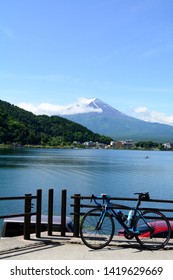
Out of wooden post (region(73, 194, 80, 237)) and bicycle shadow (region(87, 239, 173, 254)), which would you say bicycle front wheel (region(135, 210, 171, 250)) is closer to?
bicycle shadow (region(87, 239, 173, 254))

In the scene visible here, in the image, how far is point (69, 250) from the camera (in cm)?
642

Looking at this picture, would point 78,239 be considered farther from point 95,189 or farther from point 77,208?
point 95,189

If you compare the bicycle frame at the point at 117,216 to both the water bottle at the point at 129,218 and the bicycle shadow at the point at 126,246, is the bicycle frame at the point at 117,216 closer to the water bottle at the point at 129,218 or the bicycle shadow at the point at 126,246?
the water bottle at the point at 129,218

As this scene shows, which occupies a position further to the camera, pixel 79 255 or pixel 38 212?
pixel 38 212

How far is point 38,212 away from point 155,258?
101 inches

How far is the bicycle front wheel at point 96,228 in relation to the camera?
6.60 metres

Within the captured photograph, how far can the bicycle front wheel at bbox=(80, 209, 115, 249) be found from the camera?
6.60 meters

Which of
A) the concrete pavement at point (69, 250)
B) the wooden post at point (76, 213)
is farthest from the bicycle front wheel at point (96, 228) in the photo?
the wooden post at point (76, 213)

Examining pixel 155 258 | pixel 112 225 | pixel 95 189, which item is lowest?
pixel 95 189

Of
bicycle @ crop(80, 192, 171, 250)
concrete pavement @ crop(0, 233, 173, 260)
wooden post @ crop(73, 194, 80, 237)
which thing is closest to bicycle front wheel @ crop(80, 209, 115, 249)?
bicycle @ crop(80, 192, 171, 250)

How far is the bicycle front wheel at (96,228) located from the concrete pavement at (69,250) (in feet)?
0.43
